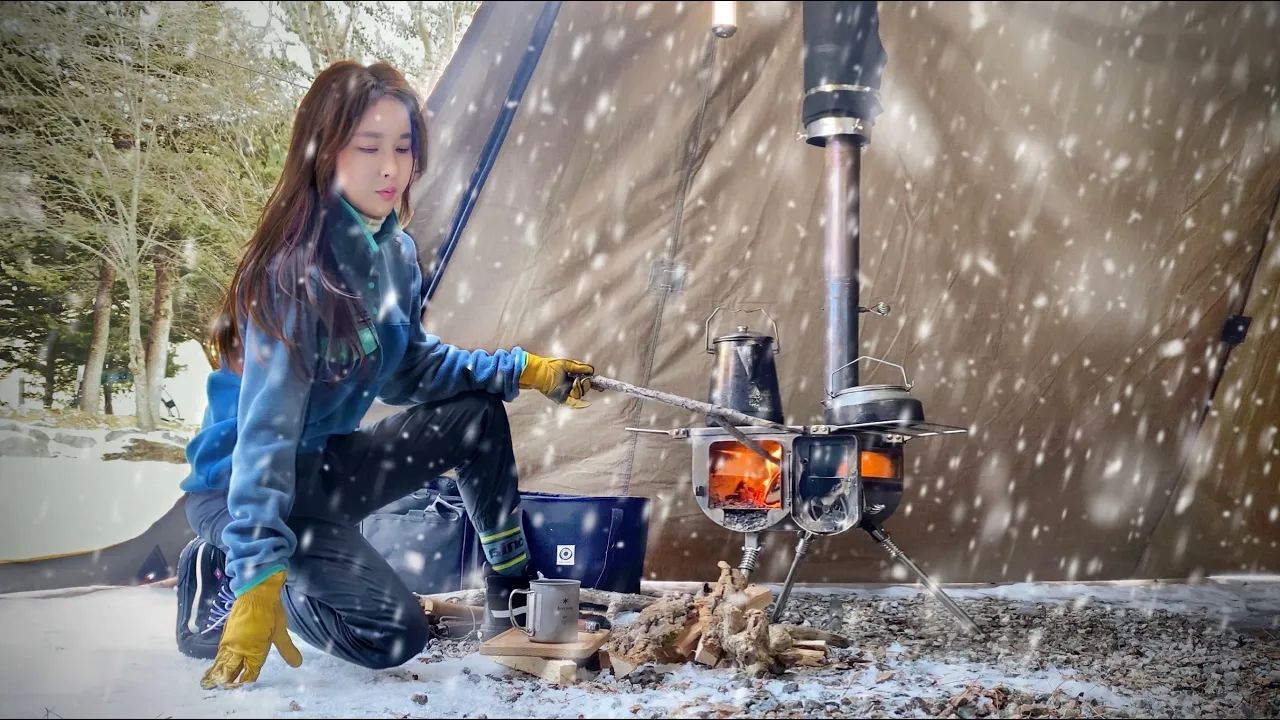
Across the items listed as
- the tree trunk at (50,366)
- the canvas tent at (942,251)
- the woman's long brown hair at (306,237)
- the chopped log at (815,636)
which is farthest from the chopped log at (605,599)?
the tree trunk at (50,366)

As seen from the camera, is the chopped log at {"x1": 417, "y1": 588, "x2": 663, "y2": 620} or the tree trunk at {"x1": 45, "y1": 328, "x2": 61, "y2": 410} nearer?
the chopped log at {"x1": 417, "y1": 588, "x2": 663, "y2": 620}

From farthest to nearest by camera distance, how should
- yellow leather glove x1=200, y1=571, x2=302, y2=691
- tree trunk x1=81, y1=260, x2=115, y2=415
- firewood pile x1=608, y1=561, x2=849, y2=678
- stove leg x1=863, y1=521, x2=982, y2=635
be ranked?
tree trunk x1=81, y1=260, x2=115, y2=415, stove leg x1=863, y1=521, x2=982, y2=635, firewood pile x1=608, y1=561, x2=849, y2=678, yellow leather glove x1=200, y1=571, x2=302, y2=691

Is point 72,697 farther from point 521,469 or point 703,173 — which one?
point 703,173

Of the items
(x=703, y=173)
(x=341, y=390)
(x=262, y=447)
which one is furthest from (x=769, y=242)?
(x=262, y=447)

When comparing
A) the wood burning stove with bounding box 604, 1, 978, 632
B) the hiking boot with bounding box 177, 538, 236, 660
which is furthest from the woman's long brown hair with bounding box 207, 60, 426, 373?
the wood burning stove with bounding box 604, 1, 978, 632

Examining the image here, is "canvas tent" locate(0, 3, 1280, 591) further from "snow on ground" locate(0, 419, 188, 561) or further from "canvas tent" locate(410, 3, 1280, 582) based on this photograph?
"snow on ground" locate(0, 419, 188, 561)

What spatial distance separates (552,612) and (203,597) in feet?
1.99

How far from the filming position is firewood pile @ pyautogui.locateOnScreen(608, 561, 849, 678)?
163 cm

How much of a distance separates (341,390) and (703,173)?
4.17 feet

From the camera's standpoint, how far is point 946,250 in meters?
2.55

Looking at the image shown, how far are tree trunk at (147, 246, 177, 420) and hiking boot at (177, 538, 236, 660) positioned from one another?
3.94 m

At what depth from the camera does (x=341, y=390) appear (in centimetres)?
159

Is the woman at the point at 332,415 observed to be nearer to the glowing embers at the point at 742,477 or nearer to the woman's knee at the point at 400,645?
the woman's knee at the point at 400,645

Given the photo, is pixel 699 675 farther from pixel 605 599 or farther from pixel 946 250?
pixel 946 250
